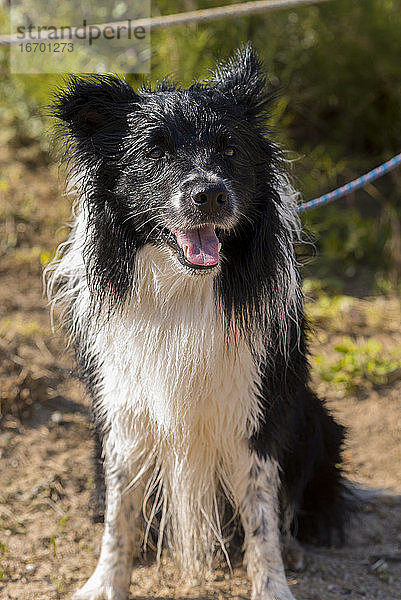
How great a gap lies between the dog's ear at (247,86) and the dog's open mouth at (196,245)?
0.46m

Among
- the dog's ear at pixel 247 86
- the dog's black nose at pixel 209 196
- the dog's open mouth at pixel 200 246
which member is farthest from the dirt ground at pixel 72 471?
the dog's ear at pixel 247 86

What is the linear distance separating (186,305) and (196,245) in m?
0.22

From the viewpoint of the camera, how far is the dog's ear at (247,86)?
7.82ft

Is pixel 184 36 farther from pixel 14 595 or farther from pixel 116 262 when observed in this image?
pixel 14 595

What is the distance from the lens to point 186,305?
231 centimetres

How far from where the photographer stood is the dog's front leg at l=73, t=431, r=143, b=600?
2613mm

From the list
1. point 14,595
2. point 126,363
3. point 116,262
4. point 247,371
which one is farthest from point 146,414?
point 14,595

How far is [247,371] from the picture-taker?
241 cm

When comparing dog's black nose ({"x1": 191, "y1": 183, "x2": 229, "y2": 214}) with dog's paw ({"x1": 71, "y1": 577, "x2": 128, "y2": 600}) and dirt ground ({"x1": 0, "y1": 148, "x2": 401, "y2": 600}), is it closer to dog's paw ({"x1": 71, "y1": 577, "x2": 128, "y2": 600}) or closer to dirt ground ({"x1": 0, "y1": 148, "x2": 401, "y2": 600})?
dirt ground ({"x1": 0, "y1": 148, "x2": 401, "y2": 600})

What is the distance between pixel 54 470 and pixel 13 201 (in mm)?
2878

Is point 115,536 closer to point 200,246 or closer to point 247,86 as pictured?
point 200,246

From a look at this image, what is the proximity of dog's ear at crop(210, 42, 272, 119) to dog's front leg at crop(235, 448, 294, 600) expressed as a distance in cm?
115

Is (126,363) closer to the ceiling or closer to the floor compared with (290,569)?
closer to the ceiling

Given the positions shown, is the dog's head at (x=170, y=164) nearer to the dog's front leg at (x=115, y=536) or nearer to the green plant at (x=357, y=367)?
the dog's front leg at (x=115, y=536)
